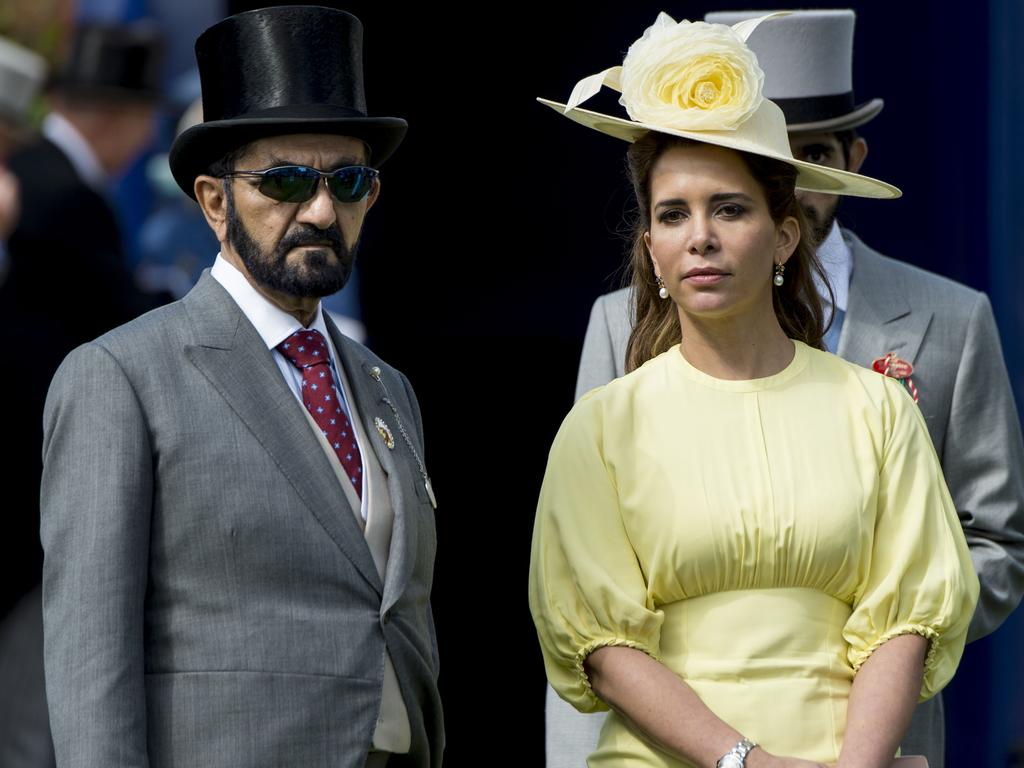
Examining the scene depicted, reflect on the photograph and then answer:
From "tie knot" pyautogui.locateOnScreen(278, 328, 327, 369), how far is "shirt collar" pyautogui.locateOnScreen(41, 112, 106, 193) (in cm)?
192

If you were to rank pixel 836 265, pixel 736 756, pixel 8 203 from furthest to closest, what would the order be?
pixel 8 203
pixel 836 265
pixel 736 756

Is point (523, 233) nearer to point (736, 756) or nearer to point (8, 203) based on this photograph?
point (8, 203)

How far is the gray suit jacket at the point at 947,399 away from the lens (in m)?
3.42

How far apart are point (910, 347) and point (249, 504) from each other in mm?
1496

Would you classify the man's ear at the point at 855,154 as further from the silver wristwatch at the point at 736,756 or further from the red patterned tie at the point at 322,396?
the silver wristwatch at the point at 736,756

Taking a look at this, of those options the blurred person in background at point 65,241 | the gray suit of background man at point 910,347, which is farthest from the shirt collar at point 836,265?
the blurred person in background at point 65,241

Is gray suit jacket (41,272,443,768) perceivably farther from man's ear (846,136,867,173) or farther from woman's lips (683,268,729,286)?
man's ear (846,136,867,173)

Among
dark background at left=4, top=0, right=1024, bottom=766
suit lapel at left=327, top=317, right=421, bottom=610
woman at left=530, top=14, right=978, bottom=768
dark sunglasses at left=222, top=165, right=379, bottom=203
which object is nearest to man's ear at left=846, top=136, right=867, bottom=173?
woman at left=530, top=14, right=978, bottom=768

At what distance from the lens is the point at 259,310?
3027 mm

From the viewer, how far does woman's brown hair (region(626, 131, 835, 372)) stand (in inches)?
115

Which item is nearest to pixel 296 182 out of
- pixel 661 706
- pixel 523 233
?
pixel 661 706

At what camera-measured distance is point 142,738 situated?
2.68 m

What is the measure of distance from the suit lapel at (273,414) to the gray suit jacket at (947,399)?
782mm

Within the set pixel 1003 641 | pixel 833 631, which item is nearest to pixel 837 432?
pixel 833 631
